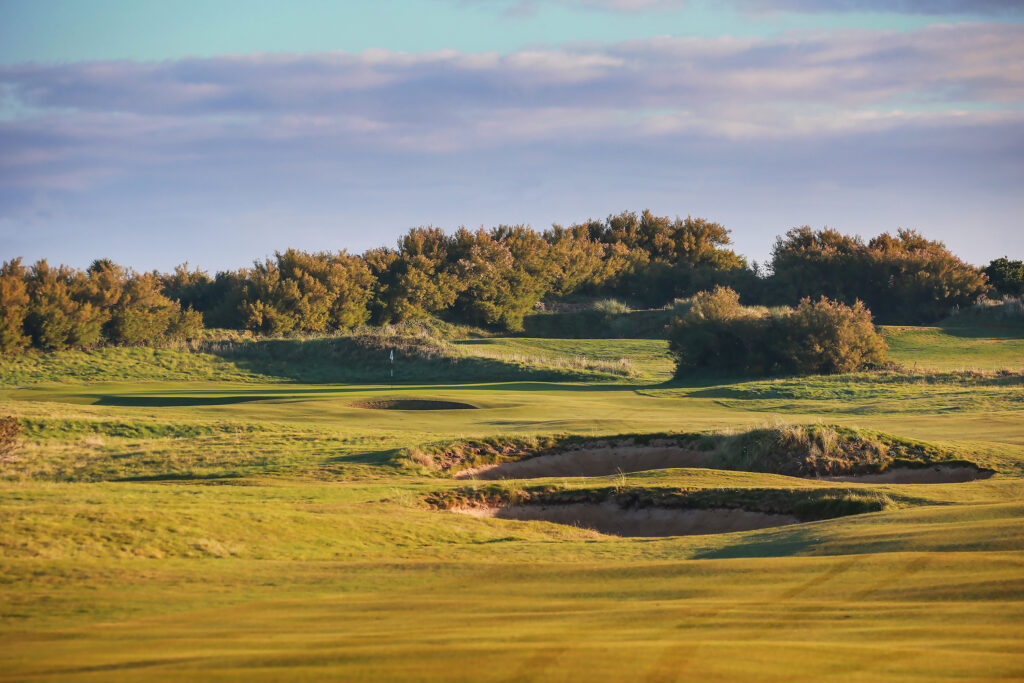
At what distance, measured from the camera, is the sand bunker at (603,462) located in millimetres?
17359

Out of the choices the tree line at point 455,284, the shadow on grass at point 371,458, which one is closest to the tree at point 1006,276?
the tree line at point 455,284

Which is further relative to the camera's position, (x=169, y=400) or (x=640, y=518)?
(x=169, y=400)

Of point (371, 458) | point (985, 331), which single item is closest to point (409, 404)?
point (371, 458)

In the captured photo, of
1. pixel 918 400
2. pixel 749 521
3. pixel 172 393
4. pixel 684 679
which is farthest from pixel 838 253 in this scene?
pixel 684 679

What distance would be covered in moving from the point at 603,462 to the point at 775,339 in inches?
832

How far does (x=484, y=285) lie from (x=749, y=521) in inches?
1982

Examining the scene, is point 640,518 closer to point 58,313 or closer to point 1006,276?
point 58,313

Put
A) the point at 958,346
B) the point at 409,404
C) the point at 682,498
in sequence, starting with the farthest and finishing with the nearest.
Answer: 1. the point at 958,346
2. the point at 409,404
3. the point at 682,498

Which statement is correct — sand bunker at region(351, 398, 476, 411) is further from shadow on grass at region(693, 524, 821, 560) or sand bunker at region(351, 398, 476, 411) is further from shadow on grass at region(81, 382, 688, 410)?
shadow on grass at region(693, 524, 821, 560)

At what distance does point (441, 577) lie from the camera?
7.05 meters

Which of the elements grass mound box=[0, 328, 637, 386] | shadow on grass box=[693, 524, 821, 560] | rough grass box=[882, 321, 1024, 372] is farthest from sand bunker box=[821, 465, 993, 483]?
grass mound box=[0, 328, 637, 386]

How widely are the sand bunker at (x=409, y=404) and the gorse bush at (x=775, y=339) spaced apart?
13.8 metres

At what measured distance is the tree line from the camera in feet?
150

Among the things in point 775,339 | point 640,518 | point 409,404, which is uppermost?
point 775,339
